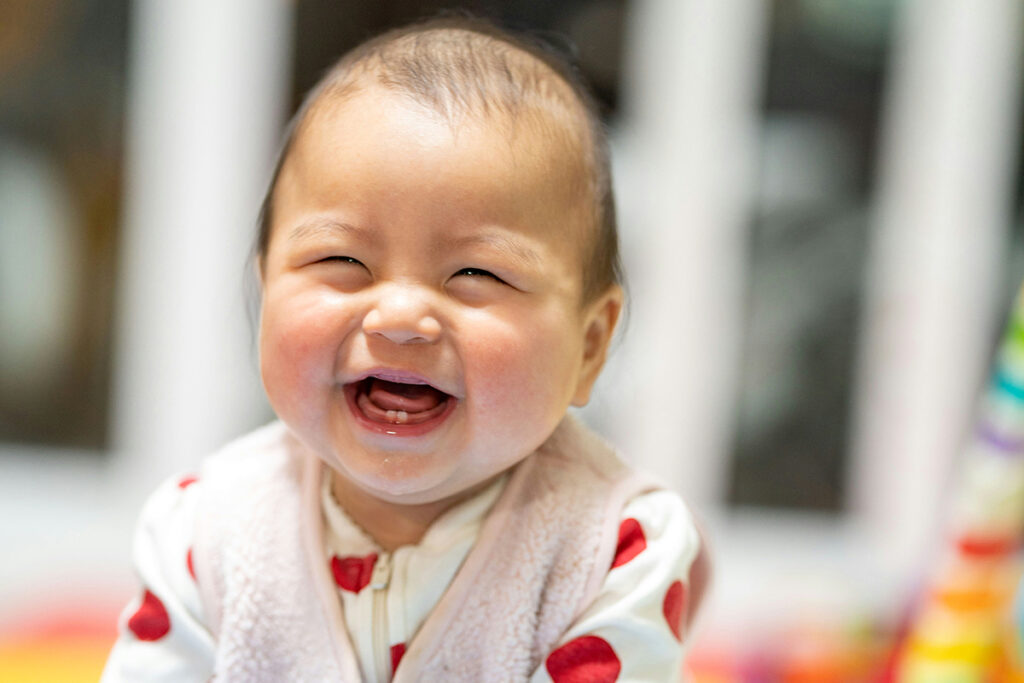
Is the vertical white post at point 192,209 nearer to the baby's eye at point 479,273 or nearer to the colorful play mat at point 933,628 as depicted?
the colorful play mat at point 933,628

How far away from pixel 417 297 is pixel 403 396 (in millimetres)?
58

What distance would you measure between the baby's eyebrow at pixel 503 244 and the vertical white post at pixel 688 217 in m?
1.15

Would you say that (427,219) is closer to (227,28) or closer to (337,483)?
(337,483)

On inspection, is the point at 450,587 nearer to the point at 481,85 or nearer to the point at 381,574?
the point at 381,574

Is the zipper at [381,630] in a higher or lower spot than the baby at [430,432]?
lower

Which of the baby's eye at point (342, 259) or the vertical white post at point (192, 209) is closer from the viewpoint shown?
the baby's eye at point (342, 259)

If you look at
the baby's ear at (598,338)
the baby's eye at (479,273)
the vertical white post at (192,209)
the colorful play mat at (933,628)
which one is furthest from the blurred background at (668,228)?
the baby's eye at (479,273)

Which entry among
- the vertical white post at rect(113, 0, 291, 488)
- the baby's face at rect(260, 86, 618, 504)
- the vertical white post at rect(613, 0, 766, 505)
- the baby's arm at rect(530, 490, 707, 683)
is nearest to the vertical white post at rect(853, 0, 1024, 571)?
the vertical white post at rect(613, 0, 766, 505)

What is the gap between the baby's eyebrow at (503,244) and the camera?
0.52 meters

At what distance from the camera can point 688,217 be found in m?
1.69

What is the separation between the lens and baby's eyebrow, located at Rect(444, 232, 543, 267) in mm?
516

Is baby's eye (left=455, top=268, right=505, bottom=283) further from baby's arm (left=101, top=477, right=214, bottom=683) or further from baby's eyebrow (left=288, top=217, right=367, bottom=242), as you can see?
baby's arm (left=101, top=477, right=214, bottom=683)

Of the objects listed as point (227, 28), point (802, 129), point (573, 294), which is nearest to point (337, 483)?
point (573, 294)

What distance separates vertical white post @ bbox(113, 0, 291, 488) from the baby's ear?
3.74 ft
